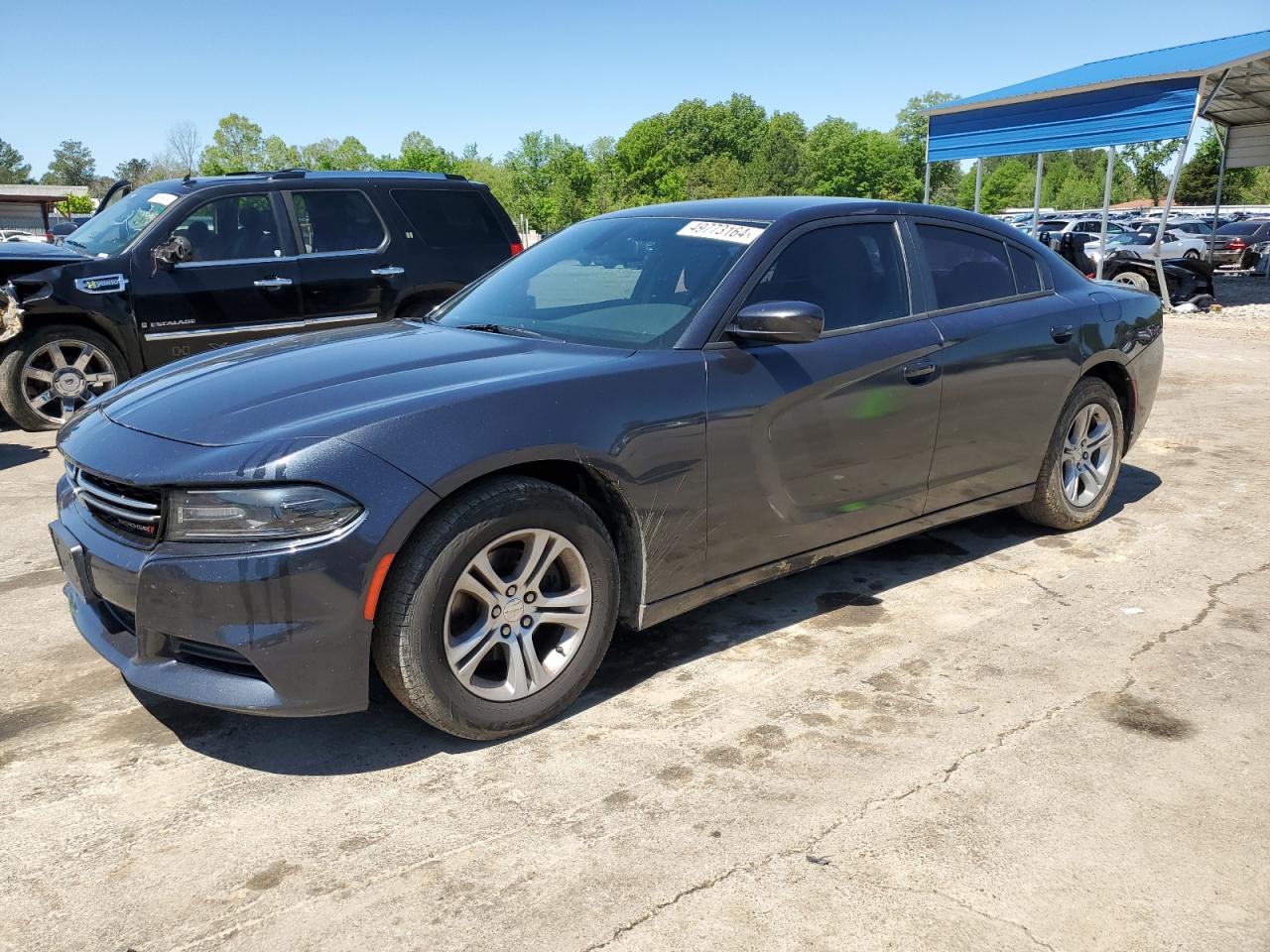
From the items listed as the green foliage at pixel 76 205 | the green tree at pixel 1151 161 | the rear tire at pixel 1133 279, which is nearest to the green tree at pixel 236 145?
the green foliage at pixel 76 205

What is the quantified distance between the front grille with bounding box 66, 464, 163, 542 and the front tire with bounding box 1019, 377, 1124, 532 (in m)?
3.81

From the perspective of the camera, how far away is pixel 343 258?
7.77 meters

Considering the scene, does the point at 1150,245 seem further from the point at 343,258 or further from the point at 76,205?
the point at 76,205

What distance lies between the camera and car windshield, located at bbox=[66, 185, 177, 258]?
7.52 metres

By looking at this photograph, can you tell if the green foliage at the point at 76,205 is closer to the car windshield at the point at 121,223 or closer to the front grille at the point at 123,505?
the car windshield at the point at 121,223

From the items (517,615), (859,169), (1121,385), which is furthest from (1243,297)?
(859,169)

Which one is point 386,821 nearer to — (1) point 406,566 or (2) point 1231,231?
(1) point 406,566

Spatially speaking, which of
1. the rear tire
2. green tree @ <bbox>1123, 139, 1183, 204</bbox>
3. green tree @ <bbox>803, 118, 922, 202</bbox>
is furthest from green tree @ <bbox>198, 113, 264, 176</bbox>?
the rear tire

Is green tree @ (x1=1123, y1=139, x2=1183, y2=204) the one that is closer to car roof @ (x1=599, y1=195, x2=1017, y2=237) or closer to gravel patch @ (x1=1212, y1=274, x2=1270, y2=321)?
gravel patch @ (x1=1212, y1=274, x2=1270, y2=321)

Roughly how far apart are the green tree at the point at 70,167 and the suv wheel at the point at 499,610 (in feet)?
528

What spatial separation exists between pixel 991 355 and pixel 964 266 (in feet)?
1.42

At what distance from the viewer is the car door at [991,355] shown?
164 inches

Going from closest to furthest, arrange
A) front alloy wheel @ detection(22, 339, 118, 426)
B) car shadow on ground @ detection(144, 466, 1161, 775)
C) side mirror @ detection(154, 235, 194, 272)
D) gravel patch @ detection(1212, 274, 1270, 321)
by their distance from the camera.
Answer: car shadow on ground @ detection(144, 466, 1161, 775), side mirror @ detection(154, 235, 194, 272), front alloy wheel @ detection(22, 339, 118, 426), gravel patch @ detection(1212, 274, 1270, 321)

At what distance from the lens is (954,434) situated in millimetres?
4172
